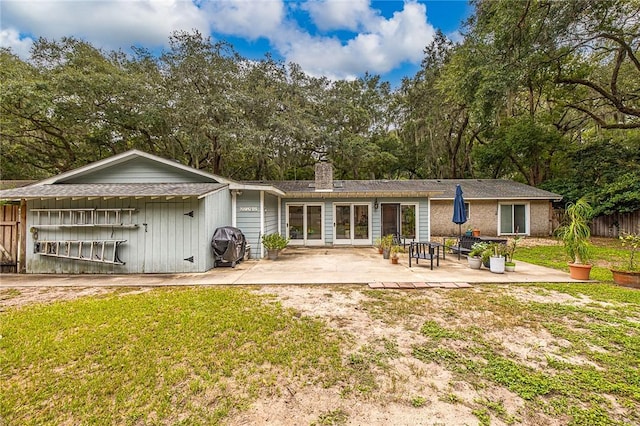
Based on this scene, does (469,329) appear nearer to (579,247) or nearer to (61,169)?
(579,247)

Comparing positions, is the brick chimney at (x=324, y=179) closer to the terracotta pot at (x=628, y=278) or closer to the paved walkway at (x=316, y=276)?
the paved walkway at (x=316, y=276)

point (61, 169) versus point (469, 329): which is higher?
point (61, 169)

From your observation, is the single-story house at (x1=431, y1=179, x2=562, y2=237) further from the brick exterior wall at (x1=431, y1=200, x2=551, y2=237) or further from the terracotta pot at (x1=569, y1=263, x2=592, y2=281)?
the terracotta pot at (x1=569, y1=263, x2=592, y2=281)

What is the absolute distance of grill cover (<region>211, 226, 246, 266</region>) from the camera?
22.9 ft

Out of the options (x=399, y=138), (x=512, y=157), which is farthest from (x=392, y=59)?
(x=512, y=157)

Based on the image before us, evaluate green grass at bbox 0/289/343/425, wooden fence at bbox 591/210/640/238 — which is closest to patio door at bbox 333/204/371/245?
green grass at bbox 0/289/343/425

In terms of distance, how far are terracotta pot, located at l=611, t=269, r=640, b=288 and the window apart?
9140 millimetres

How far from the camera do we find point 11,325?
3492 millimetres

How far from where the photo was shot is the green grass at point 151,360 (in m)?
2.10

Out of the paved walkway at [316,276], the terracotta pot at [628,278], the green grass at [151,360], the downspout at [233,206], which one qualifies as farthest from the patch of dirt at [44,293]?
the terracotta pot at [628,278]

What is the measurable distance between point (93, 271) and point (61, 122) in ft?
34.4

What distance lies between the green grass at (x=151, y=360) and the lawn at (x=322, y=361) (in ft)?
0.05

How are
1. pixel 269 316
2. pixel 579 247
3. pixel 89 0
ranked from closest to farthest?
pixel 269 316 → pixel 579 247 → pixel 89 0

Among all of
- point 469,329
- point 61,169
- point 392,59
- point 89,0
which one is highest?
point 392,59
